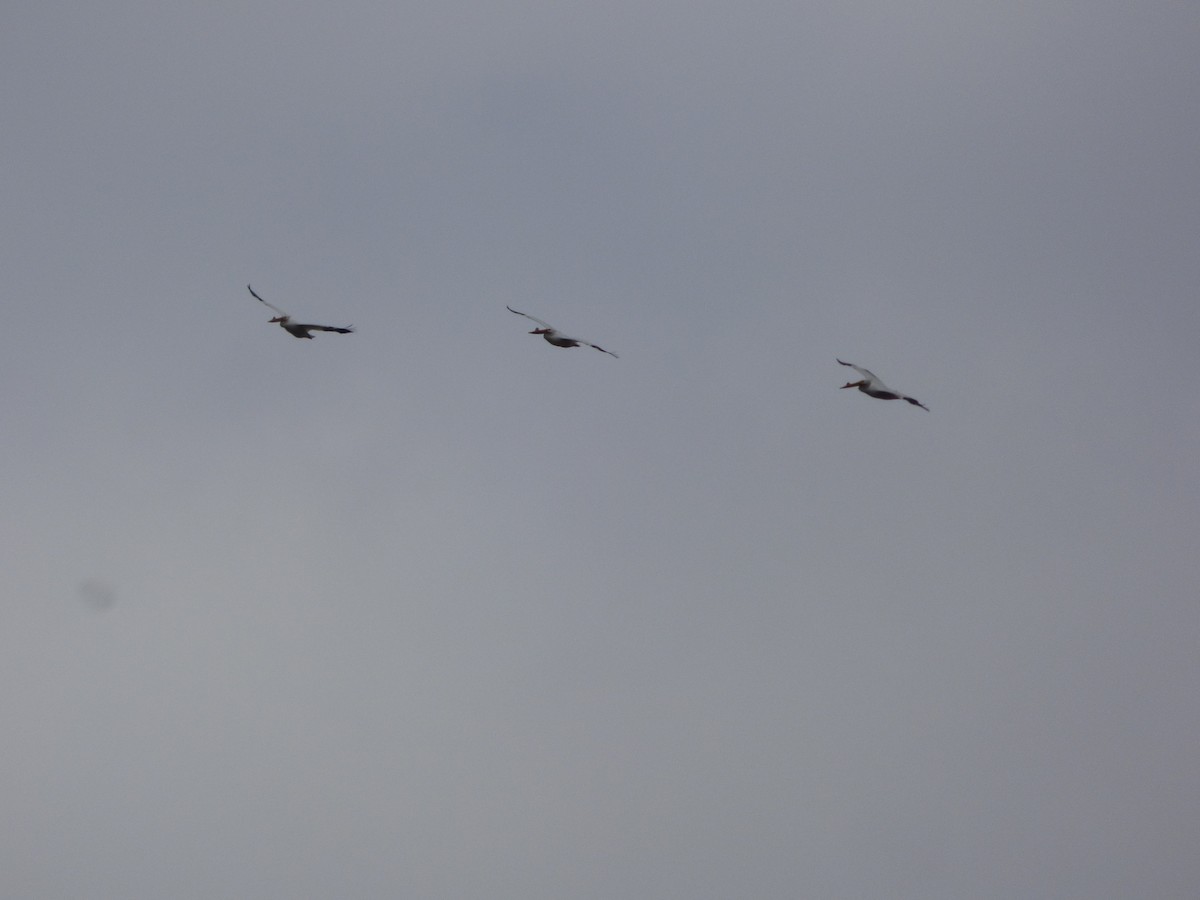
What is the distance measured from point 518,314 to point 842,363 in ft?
74.7

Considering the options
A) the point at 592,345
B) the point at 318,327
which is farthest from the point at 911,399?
the point at 318,327

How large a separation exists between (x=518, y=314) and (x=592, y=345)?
5583mm

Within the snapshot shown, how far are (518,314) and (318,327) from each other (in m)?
13.8

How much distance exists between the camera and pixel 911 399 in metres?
98.6

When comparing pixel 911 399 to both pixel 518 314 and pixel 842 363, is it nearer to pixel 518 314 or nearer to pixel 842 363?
pixel 842 363

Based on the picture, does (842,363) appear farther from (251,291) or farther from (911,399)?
(251,291)

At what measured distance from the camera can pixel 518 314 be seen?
334ft

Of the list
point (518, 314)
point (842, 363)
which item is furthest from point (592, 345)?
point (842, 363)

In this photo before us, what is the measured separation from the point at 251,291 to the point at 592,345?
23445 mm

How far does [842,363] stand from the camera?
10188 cm

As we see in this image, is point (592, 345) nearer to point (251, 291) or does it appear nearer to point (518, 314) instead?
point (518, 314)

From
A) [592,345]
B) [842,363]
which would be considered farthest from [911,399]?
[592,345]

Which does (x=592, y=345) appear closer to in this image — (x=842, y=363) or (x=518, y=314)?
(x=518, y=314)

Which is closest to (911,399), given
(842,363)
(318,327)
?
(842,363)
